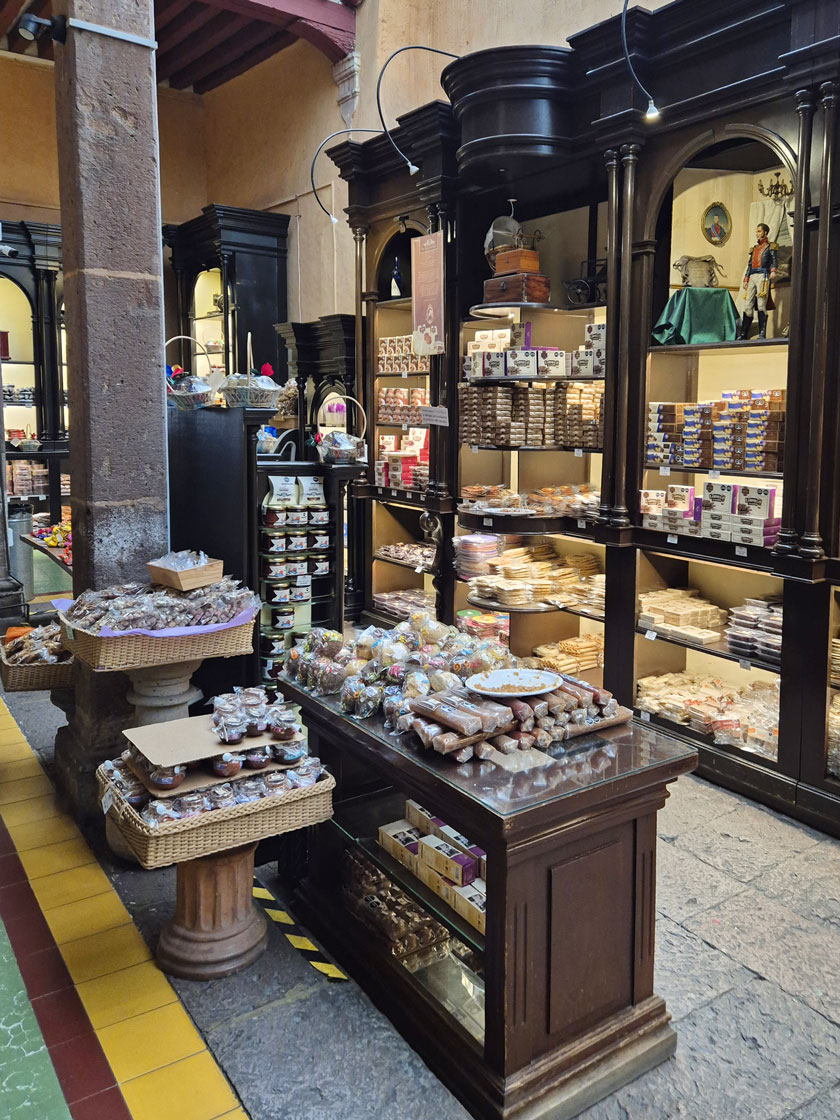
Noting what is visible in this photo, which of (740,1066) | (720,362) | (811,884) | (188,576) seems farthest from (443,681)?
(720,362)

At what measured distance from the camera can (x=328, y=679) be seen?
115 inches

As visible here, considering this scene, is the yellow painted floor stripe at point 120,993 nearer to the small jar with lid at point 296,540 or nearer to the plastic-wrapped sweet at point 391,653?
the plastic-wrapped sweet at point 391,653

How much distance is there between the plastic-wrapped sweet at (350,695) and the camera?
2732 millimetres

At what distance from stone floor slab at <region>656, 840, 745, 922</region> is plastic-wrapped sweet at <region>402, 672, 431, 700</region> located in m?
1.34

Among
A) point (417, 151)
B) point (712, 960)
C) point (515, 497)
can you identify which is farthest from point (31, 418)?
point (712, 960)

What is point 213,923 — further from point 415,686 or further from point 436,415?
point 436,415

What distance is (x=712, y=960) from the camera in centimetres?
292

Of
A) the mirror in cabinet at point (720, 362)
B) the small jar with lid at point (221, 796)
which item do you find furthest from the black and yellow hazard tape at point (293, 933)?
the mirror in cabinet at point (720, 362)

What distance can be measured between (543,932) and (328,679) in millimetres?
1088

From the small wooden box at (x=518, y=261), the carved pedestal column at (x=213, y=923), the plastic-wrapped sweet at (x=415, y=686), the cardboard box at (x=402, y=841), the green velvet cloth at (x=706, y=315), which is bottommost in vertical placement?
the carved pedestal column at (x=213, y=923)

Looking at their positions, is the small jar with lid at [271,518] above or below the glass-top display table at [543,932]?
above

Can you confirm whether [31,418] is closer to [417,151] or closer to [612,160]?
[417,151]

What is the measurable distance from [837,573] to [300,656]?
2270 millimetres

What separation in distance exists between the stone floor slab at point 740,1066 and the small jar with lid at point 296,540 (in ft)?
9.82
